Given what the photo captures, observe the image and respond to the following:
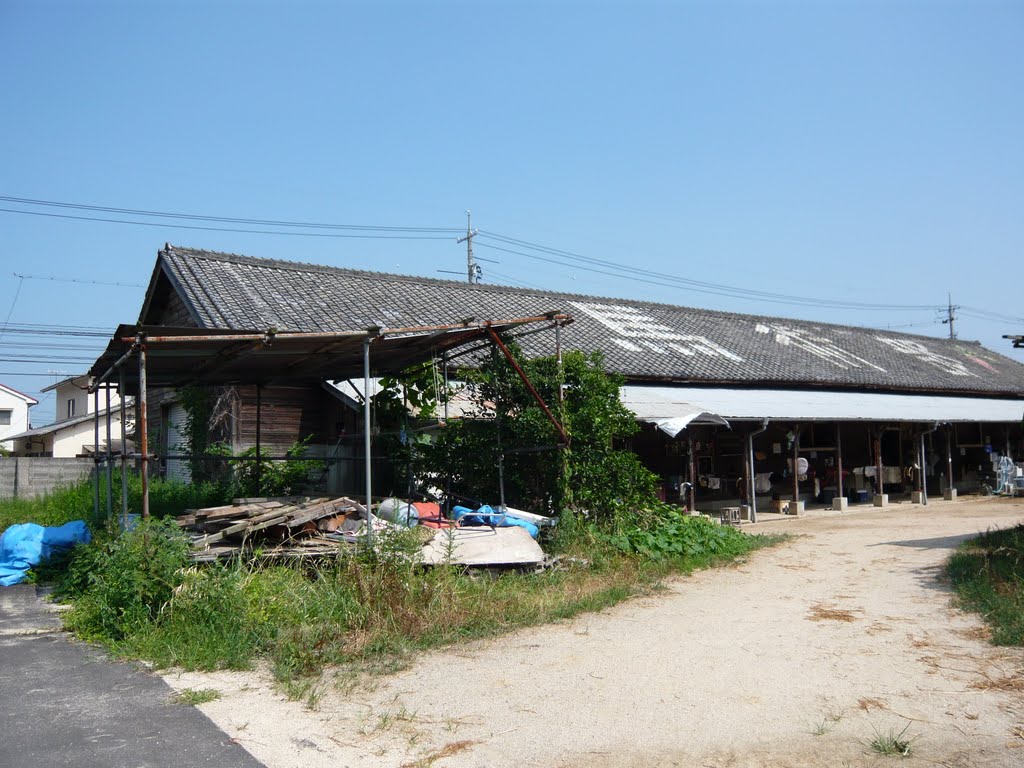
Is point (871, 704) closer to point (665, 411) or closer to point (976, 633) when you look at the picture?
point (976, 633)

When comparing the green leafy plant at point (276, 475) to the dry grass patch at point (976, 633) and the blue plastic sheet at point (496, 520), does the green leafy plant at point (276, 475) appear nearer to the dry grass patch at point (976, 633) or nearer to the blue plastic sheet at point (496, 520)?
the blue plastic sheet at point (496, 520)

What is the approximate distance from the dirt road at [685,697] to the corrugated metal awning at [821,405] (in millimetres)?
8893

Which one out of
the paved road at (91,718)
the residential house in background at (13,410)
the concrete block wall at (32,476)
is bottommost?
the paved road at (91,718)

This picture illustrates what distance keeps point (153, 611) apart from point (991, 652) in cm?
691

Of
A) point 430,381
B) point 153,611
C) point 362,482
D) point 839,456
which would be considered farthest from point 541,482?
point 839,456

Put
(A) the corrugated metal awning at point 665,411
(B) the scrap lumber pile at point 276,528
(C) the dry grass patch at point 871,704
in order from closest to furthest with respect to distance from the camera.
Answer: (C) the dry grass patch at point 871,704 < (B) the scrap lumber pile at point 276,528 < (A) the corrugated metal awning at point 665,411

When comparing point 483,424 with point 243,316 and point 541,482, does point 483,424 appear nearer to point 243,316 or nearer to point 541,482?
point 541,482

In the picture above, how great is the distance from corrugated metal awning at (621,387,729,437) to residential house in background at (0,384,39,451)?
46.4m

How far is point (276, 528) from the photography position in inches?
376

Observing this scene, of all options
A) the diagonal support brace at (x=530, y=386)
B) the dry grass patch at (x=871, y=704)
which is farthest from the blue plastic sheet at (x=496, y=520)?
the dry grass patch at (x=871, y=704)

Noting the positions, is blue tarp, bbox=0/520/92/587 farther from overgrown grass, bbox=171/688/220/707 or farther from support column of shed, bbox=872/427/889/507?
support column of shed, bbox=872/427/889/507

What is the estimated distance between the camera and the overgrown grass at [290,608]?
268 inches

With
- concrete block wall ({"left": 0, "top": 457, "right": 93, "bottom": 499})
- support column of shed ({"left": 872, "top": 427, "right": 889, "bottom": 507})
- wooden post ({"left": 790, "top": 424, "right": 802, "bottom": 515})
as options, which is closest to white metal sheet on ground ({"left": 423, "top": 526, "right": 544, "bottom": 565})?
wooden post ({"left": 790, "top": 424, "right": 802, "bottom": 515})

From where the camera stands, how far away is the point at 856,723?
17.3 ft
